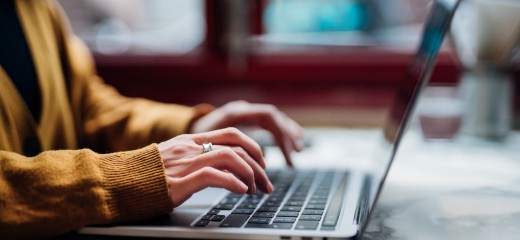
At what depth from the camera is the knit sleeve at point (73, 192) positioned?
57 cm

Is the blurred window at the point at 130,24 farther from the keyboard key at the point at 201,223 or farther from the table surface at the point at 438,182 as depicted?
the keyboard key at the point at 201,223

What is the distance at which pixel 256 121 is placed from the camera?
38.2 inches

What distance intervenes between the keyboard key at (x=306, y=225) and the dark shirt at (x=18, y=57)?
0.50 meters

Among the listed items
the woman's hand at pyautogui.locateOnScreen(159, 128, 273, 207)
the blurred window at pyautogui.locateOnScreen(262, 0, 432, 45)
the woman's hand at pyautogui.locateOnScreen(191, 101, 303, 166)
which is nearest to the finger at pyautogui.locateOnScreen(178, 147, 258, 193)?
the woman's hand at pyautogui.locateOnScreen(159, 128, 273, 207)

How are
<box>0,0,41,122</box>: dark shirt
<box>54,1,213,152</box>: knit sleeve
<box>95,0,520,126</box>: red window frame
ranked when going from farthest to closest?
<box>95,0,520,126</box>: red window frame < <box>54,1,213,152</box>: knit sleeve < <box>0,0,41,122</box>: dark shirt

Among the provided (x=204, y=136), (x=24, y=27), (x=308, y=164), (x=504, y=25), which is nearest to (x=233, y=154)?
(x=204, y=136)

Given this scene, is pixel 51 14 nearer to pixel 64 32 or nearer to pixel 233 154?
pixel 64 32

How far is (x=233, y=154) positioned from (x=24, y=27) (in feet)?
1.69

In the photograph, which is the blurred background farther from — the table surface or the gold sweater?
the gold sweater

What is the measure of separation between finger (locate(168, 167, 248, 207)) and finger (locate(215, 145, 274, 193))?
5 centimetres

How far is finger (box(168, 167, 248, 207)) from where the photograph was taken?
1.97ft

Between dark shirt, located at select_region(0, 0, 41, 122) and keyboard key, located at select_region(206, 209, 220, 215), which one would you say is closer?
keyboard key, located at select_region(206, 209, 220, 215)

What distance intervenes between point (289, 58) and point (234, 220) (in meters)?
0.96

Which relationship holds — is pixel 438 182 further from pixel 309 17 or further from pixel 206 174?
pixel 309 17
